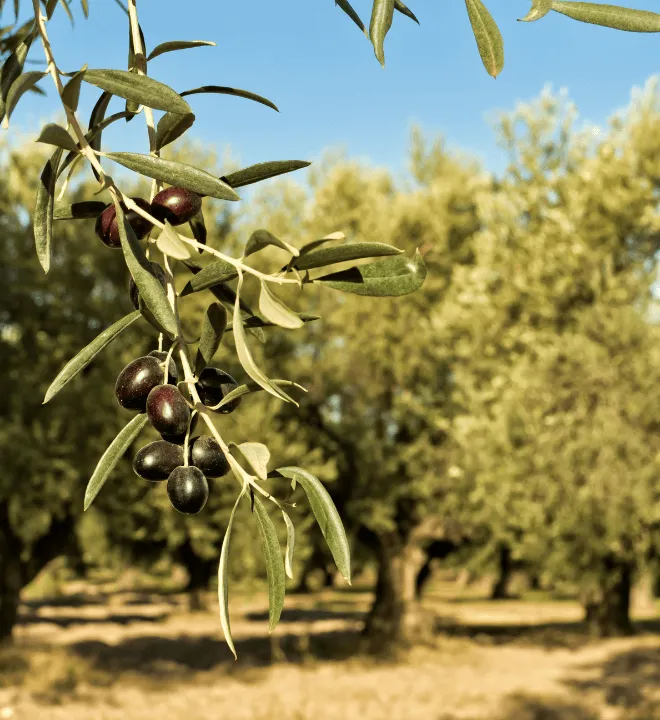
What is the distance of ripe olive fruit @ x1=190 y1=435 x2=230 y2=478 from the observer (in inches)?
37.4

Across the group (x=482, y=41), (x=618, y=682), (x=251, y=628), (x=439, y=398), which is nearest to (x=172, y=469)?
(x=482, y=41)

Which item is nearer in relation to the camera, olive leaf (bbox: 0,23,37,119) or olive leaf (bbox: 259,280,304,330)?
olive leaf (bbox: 259,280,304,330)

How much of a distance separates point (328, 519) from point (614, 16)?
25.7 inches

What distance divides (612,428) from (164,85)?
1087 centimetres

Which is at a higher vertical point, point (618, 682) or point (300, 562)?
point (300, 562)

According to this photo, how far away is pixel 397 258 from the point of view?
2.72 ft

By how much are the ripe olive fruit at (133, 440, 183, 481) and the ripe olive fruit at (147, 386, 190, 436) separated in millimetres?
73

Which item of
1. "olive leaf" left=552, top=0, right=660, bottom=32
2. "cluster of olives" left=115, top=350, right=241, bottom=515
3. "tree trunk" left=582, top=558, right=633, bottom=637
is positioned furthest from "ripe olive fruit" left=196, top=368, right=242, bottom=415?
"tree trunk" left=582, top=558, right=633, bottom=637

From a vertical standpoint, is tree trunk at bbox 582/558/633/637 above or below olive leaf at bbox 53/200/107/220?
below

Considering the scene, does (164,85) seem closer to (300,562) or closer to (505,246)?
(505,246)

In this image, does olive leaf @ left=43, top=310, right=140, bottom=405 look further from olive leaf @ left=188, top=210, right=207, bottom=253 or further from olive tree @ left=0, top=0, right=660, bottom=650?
olive leaf @ left=188, top=210, right=207, bottom=253

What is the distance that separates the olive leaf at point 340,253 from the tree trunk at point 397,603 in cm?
1669

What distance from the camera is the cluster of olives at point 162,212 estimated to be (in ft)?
3.18

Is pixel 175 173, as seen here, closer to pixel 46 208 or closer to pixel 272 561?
pixel 46 208
